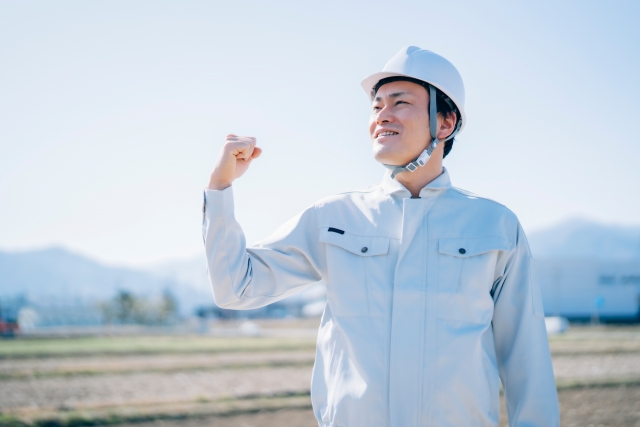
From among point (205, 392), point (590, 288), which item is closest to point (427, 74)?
point (205, 392)

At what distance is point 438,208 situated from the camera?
2.18 metres

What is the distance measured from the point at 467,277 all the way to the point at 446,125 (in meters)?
0.65

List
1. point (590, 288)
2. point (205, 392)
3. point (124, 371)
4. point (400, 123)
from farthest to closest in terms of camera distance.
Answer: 1. point (590, 288)
2. point (124, 371)
3. point (205, 392)
4. point (400, 123)

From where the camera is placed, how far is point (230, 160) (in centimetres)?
202

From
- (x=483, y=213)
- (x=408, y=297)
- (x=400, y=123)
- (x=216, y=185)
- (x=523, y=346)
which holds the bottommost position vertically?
(x=523, y=346)

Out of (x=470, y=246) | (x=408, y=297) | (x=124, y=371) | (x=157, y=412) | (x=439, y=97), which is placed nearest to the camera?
(x=408, y=297)

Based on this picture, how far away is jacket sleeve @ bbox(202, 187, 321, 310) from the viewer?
1990 mm

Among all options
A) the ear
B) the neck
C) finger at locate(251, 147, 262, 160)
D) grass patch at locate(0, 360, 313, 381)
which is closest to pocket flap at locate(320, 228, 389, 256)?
the neck

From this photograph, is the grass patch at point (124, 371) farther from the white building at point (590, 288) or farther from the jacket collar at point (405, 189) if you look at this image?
the white building at point (590, 288)

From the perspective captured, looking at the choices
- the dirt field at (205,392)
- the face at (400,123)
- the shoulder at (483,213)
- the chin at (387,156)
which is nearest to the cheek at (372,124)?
the face at (400,123)

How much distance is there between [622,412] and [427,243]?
22.4 ft

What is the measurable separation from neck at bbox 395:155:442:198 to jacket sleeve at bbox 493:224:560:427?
389 millimetres

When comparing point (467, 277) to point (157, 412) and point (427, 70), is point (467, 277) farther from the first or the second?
point (157, 412)

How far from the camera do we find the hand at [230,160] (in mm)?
2023
